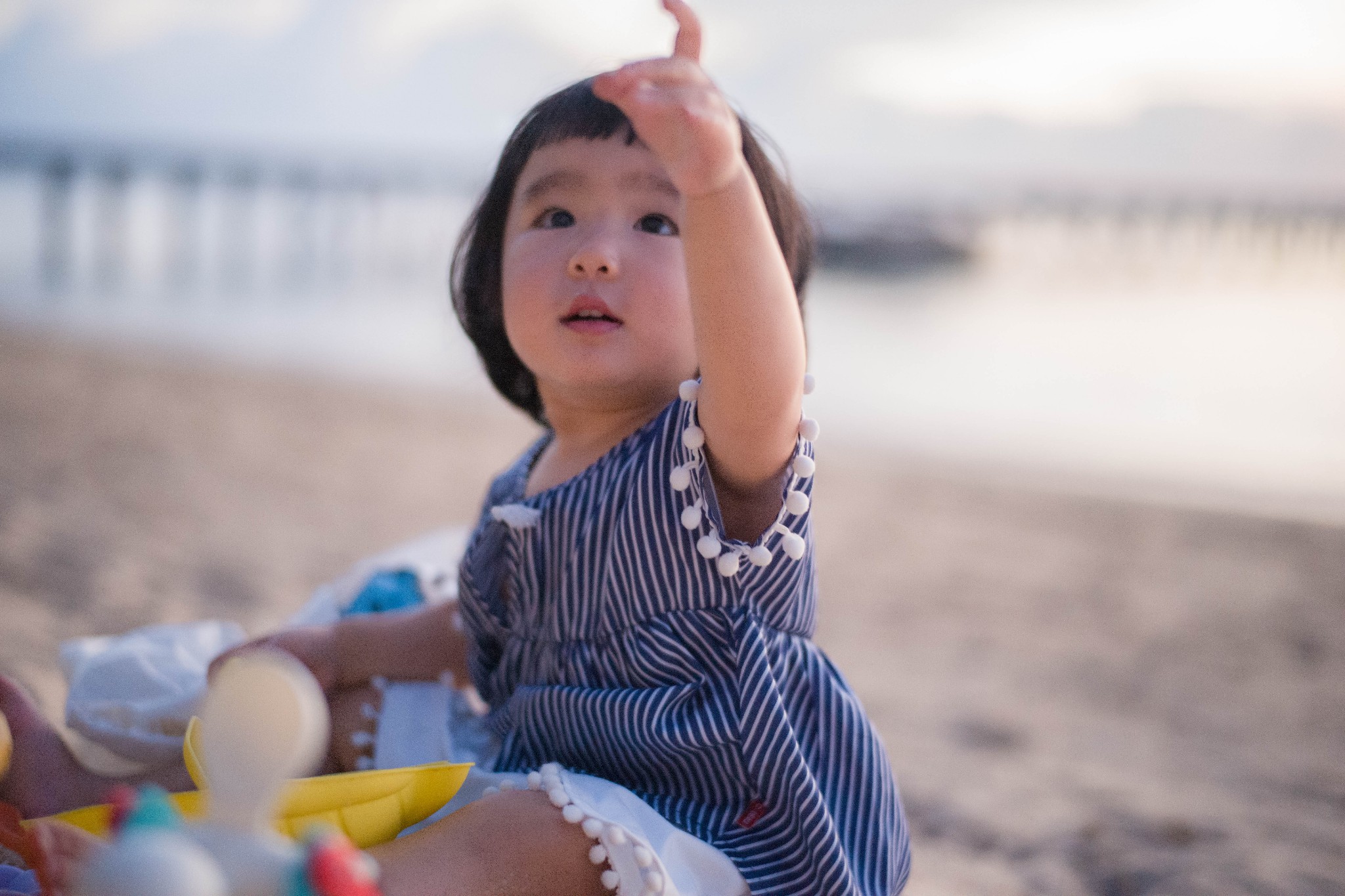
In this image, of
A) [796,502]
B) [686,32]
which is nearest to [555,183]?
[686,32]

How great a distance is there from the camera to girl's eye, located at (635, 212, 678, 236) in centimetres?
140

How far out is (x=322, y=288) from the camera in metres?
16.5

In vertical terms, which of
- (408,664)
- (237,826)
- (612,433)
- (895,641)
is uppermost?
(612,433)

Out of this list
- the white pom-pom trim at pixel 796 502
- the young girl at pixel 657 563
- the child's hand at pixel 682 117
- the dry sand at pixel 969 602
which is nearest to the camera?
the child's hand at pixel 682 117

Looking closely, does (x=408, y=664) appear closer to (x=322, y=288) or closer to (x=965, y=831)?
(x=965, y=831)

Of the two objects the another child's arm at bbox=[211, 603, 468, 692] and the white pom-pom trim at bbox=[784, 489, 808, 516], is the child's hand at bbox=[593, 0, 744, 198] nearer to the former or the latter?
the white pom-pom trim at bbox=[784, 489, 808, 516]

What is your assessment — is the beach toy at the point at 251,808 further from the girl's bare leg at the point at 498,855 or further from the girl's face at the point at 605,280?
the girl's face at the point at 605,280

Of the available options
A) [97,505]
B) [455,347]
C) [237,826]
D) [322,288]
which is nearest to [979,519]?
[455,347]

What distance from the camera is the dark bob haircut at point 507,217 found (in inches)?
57.1

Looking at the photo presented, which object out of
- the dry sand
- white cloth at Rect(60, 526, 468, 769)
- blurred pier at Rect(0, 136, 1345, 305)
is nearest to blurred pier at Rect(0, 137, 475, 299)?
blurred pier at Rect(0, 136, 1345, 305)

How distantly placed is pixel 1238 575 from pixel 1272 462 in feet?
9.03

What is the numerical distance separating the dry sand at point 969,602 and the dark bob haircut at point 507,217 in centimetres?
112

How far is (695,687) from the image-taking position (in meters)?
1.29

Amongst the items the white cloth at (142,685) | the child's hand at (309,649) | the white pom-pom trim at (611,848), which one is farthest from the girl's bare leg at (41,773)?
the white pom-pom trim at (611,848)
